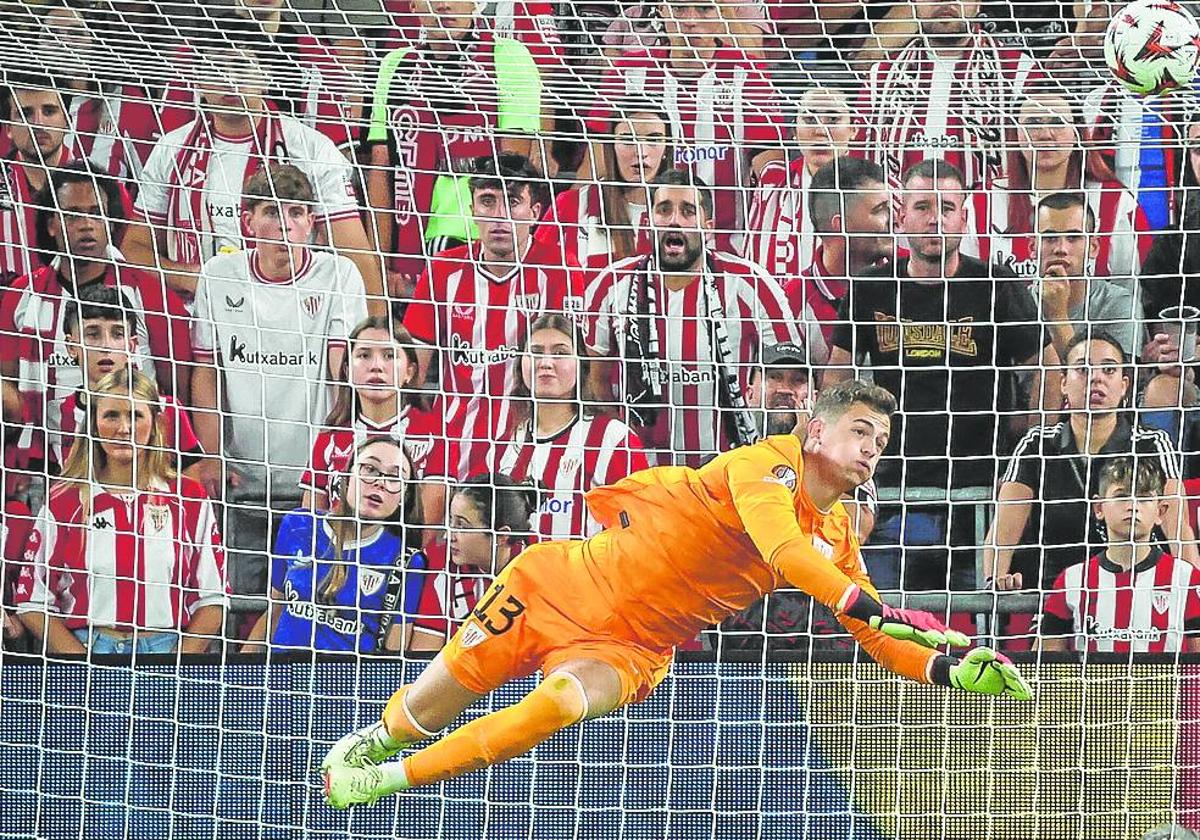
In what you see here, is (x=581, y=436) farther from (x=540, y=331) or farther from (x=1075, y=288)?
(x=1075, y=288)

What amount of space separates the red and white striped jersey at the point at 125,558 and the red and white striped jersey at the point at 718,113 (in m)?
1.54

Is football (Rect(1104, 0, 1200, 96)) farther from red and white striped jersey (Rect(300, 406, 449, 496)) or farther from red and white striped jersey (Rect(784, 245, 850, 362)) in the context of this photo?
red and white striped jersey (Rect(300, 406, 449, 496))

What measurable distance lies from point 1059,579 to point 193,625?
232 centimetres

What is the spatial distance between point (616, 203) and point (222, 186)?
1128mm

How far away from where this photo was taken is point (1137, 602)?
436 centimetres

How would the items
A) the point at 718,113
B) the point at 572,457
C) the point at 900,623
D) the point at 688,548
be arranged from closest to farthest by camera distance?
the point at 900,623, the point at 688,548, the point at 572,457, the point at 718,113

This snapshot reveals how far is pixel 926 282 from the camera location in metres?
4.45

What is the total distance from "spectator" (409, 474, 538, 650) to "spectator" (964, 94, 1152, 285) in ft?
4.76

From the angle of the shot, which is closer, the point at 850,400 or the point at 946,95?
the point at 850,400

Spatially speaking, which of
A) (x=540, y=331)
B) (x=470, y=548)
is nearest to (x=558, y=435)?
(x=540, y=331)

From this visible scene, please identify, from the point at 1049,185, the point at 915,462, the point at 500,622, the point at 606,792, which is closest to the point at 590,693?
the point at 500,622

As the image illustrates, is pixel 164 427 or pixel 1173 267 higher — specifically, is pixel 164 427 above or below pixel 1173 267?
below

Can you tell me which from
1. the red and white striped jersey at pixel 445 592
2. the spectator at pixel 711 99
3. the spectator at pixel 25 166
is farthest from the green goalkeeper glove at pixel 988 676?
the spectator at pixel 25 166

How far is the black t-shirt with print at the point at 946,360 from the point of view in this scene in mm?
4430
